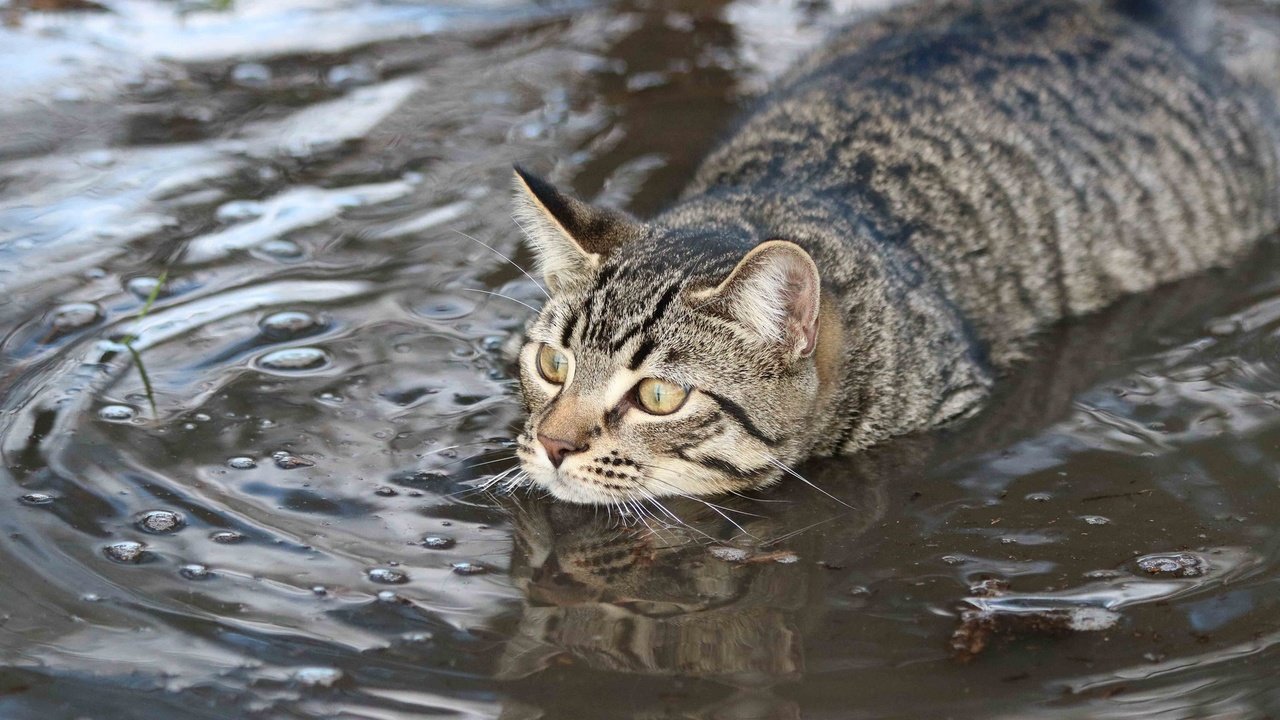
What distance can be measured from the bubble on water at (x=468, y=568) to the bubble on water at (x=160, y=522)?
30.6 inches

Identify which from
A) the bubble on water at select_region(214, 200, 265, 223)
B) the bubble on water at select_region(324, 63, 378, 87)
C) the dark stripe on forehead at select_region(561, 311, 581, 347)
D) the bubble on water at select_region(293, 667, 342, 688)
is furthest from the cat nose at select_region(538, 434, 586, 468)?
the bubble on water at select_region(324, 63, 378, 87)

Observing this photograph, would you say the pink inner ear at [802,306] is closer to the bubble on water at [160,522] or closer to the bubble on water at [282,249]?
the bubble on water at [160,522]

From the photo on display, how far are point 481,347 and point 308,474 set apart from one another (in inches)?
38.3

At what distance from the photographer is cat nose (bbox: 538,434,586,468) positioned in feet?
12.0

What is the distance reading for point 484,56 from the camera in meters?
7.31

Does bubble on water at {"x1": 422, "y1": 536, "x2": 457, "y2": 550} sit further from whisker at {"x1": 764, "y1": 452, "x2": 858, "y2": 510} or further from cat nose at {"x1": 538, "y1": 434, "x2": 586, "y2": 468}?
whisker at {"x1": 764, "y1": 452, "x2": 858, "y2": 510}

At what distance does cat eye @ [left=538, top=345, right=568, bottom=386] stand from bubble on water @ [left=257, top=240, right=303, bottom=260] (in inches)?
64.8

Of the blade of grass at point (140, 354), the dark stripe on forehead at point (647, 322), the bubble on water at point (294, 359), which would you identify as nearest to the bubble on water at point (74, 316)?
the blade of grass at point (140, 354)

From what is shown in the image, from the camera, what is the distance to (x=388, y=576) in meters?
3.43

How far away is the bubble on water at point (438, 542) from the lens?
3.60 meters

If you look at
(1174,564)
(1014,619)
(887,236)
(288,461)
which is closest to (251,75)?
(288,461)

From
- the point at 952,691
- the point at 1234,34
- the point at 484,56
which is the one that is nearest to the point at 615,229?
the point at 952,691

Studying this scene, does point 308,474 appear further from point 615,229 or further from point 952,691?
point 952,691

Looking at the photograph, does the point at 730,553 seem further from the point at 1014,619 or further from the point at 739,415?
the point at 1014,619
